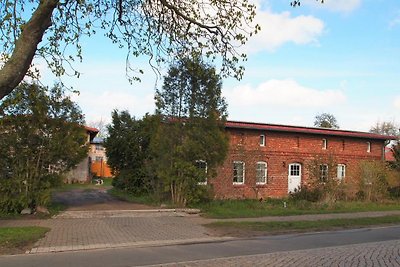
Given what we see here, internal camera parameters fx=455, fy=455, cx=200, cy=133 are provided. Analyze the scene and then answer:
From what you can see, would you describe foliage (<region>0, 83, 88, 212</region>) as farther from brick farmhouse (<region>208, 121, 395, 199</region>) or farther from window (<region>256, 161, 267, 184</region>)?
window (<region>256, 161, 267, 184</region>)

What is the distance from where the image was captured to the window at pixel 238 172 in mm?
27766

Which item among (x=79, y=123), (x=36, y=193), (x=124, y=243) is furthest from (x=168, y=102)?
(x=124, y=243)

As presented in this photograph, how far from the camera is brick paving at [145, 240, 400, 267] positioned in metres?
8.84

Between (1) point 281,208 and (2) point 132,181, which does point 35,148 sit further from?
(1) point 281,208

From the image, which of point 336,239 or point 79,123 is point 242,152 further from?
point 336,239

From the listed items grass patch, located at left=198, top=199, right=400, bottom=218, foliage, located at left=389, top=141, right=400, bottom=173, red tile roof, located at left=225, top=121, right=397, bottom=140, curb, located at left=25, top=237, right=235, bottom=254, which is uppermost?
red tile roof, located at left=225, top=121, right=397, bottom=140

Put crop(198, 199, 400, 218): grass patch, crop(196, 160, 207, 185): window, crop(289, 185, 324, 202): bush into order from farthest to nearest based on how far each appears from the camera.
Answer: crop(289, 185, 324, 202): bush, crop(196, 160, 207, 185): window, crop(198, 199, 400, 218): grass patch

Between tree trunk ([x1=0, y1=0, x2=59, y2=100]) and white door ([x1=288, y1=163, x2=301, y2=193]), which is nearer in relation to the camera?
tree trunk ([x1=0, y1=0, x2=59, y2=100])

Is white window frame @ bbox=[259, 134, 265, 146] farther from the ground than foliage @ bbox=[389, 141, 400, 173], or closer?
farther from the ground

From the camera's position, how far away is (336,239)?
13555mm

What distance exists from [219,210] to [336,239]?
24.2ft

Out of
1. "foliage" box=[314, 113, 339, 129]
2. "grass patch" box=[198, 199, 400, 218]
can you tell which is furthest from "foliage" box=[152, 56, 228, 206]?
"foliage" box=[314, 113, 339, 129]

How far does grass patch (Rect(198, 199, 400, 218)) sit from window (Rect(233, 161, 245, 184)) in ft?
10.6

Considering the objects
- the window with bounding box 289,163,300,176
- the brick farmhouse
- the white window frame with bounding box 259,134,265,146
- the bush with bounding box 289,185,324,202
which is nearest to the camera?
the bush with bounding box 289,185,324,202
